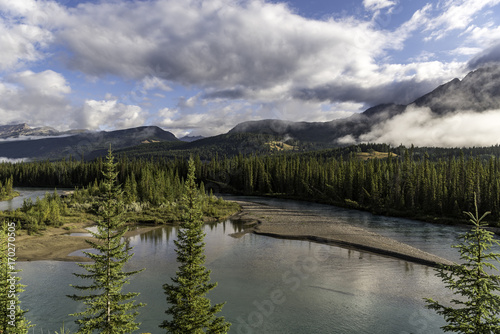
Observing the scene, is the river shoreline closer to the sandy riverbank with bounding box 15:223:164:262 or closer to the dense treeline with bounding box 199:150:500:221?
the sandy riverbank with bounding box 15:223:164:262

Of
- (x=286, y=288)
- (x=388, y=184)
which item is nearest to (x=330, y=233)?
(x=286, y=288)

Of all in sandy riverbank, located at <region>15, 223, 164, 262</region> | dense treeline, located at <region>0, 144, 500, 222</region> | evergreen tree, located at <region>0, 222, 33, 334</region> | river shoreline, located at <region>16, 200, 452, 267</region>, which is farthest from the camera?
dense treeline, located at <region>0, 144, 500, 222</region>

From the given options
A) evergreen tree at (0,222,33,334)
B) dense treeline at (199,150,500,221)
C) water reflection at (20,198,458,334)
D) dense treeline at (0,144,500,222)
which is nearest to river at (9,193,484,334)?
water reflection at (20,198,458,334)

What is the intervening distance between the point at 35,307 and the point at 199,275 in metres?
19.7

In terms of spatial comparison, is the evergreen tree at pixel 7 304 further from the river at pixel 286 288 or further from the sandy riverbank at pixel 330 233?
the sandy riverbank at pixel 330 233

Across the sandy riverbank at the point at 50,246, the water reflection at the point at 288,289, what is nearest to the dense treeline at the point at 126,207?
the sandy riverbank at the point at 50,246

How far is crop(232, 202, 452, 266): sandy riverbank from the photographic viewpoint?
45450 mm

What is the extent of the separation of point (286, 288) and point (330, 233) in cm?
2908

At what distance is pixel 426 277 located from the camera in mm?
36812

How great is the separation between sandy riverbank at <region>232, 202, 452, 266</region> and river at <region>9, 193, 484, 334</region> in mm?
2572

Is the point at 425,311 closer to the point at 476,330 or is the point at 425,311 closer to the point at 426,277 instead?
the point at 426,277

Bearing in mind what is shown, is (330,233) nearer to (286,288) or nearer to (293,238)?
(293,238)

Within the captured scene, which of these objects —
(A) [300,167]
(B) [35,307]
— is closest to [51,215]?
(B) [35,307]

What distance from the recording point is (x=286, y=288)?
32.9m
